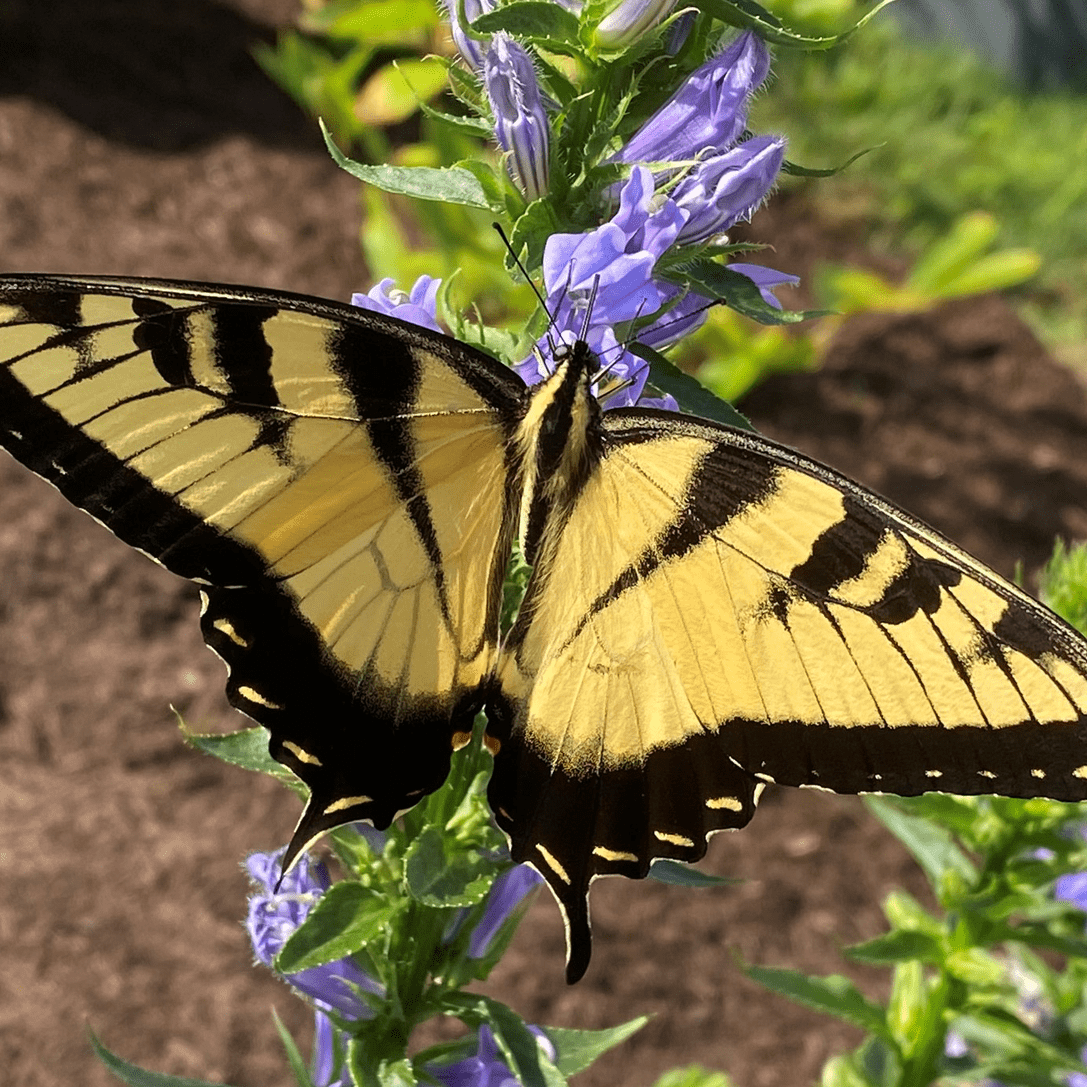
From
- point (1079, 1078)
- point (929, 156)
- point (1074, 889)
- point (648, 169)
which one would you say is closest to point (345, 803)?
point (648, 169)

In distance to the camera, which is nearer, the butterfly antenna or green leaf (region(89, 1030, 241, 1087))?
the butterfly antenna

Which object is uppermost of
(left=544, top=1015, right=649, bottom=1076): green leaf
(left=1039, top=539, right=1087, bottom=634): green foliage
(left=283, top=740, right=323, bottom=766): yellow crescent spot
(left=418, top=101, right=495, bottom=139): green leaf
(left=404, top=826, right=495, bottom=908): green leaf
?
(left=418, top=101, right=495, bottom=139): green leaf

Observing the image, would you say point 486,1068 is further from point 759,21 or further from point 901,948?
point 759,21

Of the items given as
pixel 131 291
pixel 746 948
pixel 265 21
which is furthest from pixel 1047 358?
pixel 131 291

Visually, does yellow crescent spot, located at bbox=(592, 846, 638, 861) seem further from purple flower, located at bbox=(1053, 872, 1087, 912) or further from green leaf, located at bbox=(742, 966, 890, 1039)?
purple flower, located at bbox=(1053, 872, 1087, 912)

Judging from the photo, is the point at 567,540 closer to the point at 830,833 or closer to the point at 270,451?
the point at 270,451

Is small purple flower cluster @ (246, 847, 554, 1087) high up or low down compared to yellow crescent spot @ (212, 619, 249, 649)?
down

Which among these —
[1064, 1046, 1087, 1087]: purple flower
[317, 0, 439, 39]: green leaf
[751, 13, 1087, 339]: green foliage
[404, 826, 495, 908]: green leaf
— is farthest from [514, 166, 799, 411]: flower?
[751, 13, 1087, 339]: green foliage
